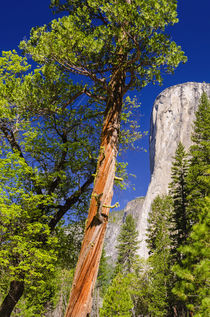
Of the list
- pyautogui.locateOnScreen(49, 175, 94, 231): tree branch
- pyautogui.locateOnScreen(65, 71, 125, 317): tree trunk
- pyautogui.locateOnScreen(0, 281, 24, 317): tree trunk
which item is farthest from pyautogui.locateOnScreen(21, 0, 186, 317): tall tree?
pyautogui.locateOnScreen(0, 281, 24, 317): tree trunk

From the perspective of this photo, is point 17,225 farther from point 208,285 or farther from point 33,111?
point 208,285

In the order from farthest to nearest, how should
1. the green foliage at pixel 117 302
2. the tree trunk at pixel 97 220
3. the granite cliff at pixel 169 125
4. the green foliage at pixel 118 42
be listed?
the granite cliff at pixel 169 125
the green foliage at pixel 117 302
the green foliage at pixel 118 42
the tree trunk at pixel 97 220

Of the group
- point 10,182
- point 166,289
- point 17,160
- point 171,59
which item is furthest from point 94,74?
point 166,289

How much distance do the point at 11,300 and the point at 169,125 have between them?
359 ft

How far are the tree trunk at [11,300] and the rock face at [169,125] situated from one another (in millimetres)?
88249

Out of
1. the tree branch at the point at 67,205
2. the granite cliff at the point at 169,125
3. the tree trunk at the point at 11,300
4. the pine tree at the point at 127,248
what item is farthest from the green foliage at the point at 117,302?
the granite cliff at the point at 169,125

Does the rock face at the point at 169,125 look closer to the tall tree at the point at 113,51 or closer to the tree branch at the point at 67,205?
the tree branch at the point at 67,205

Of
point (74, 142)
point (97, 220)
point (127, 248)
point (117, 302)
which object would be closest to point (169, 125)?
point (127, 248)

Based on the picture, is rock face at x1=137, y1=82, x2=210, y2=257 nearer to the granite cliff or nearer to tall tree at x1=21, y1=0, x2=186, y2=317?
the granite cliff

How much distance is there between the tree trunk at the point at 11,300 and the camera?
7.11 metres

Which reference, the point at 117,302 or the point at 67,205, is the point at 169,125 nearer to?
the point at 117,302

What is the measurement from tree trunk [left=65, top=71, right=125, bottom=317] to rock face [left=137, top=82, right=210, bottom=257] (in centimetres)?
9134

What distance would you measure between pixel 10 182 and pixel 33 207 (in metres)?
1.24

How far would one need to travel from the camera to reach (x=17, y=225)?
7.59 metres
